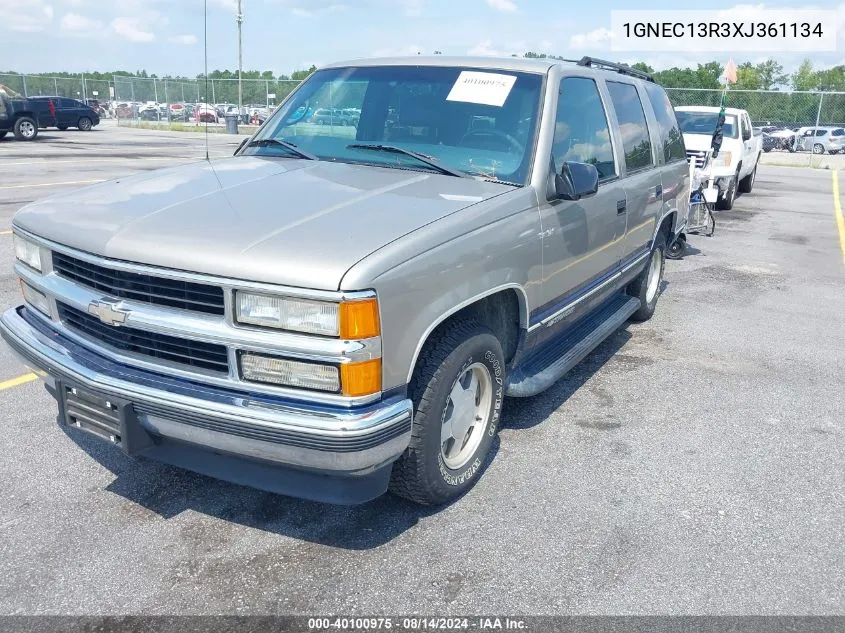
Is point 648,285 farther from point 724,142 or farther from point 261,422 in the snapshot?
point 724,142

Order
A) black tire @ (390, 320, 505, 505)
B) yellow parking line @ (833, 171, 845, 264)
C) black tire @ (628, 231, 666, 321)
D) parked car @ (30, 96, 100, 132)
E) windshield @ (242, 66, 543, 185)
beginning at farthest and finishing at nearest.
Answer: parked car @ (30, 96, 100, 132), yellow parking line @ (833, 171, 845, 264), black tire @ (628, 231, 666, 321), windshield @ (242, 66, 543, 185), black tire @ (390, 320, 505, 505)

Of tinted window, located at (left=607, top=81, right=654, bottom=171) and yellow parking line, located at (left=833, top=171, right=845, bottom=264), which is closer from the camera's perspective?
tinted window, located at (left=607, top=81, right=654, bottom=171)

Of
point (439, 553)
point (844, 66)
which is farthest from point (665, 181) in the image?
point (844, 66)

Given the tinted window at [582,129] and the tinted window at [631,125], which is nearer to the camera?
the tinted window at [582,129]

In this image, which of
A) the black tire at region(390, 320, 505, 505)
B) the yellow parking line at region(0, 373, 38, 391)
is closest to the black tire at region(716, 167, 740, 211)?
the black tire at region(390, 320, 505, 505)

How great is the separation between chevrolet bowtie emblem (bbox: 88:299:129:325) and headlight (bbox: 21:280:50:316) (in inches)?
21.5

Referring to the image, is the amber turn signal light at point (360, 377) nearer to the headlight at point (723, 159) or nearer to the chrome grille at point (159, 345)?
the chrome grille at point (159, 345)

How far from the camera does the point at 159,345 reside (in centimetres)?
279

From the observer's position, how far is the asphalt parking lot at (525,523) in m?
2.76

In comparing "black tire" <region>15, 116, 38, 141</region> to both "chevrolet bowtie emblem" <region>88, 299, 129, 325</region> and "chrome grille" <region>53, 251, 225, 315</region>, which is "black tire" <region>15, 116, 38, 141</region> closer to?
"chrome grille" <region>53, 251, 225, 315</region>

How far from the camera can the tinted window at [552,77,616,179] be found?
13.1ft

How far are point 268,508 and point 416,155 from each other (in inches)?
72.7

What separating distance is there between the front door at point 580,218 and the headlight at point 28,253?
7.59 ft

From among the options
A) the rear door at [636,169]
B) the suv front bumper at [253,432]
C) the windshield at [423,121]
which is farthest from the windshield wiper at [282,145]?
the rear door at [636,169]
